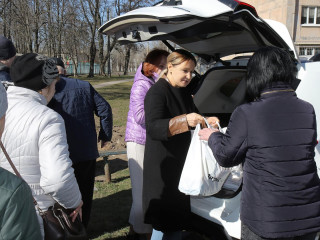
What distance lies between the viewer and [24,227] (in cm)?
114

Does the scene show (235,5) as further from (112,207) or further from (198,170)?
(112,207)

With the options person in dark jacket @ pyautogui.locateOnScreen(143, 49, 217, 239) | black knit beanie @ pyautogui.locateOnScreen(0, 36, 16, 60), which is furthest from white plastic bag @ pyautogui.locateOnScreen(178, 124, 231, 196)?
black knit beanie @ pyautogui.locateOnScreen(0, 36, 16, 60)

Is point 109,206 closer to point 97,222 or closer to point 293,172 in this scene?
point 97,222

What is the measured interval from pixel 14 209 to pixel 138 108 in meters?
1.99

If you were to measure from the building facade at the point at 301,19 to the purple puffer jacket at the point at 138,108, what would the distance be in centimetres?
3132

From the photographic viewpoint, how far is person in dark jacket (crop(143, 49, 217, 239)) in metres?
2.48

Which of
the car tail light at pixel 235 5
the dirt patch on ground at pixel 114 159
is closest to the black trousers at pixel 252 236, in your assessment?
the car tail light at pixel 235 5

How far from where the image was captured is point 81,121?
3.15 m

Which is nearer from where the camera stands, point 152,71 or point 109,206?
point 152,71

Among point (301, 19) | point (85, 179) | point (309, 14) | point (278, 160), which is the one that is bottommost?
point (85, 179)

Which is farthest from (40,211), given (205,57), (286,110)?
(205,57)

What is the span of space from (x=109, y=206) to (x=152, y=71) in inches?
84.4

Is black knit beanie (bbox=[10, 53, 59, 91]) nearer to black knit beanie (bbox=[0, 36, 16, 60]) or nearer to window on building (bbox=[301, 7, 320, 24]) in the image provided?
black knit beanie (bbox=[0, 36, 16, 60])

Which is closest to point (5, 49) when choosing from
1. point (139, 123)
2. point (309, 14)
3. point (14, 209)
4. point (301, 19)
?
point (139, 123)
